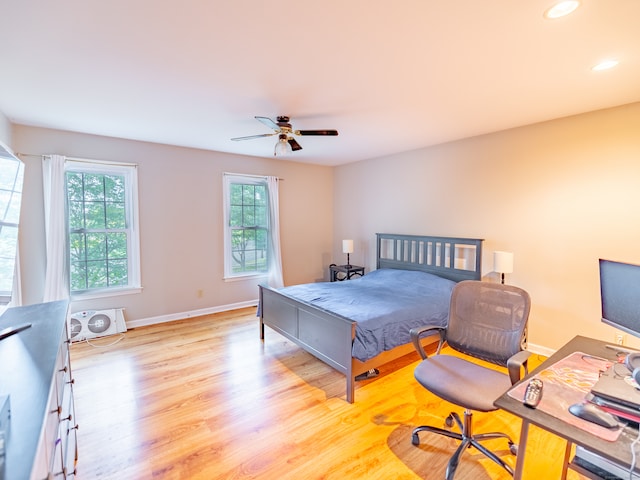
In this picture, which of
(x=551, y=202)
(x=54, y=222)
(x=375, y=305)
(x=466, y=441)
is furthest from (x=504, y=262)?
(x=54, y=222)

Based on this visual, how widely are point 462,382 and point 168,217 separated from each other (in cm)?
402

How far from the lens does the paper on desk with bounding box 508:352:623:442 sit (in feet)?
3.45

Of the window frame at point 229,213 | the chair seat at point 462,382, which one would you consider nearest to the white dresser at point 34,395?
the chair seat at point 462,382

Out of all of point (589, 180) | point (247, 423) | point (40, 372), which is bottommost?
point (247, 423)

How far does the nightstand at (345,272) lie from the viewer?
5164mm

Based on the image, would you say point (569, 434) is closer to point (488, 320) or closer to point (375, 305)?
point (488, 320)

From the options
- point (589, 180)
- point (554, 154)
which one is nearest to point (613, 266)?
point (589, 180)

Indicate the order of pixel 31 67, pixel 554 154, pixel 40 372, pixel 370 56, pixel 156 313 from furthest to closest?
pixel 156 313
pixel 554 154
pixel 31 67
pixel 370 56
pixel 40 372

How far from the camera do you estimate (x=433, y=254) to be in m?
4.15

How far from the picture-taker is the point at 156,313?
423 centimetres

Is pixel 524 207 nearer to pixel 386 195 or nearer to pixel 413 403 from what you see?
pixel 386 195

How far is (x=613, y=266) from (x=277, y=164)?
14.8ft

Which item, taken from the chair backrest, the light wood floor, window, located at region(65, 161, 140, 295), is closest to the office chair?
the chair backrest

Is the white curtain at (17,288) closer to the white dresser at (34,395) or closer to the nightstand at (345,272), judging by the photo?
the white dresser at (34,395)
